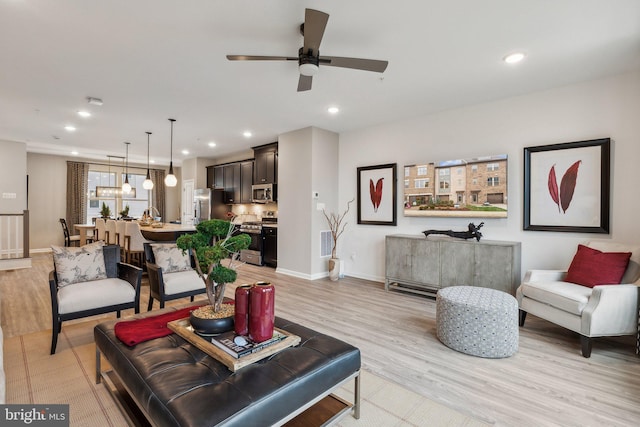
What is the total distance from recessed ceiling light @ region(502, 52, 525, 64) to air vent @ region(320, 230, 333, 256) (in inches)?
146

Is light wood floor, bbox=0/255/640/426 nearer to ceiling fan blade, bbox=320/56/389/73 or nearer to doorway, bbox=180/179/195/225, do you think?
ceiling fan blade, bbox=320/56/389/73

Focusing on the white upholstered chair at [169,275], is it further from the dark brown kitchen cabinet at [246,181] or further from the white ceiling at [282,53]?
the dark brown kitchen cabinet at [246,181]

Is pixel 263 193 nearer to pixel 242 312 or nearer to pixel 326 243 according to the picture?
pixel 326 243

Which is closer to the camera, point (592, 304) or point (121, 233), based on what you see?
point (592, 304)

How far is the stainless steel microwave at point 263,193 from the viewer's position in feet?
22.5

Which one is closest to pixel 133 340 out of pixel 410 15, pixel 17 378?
pixel 17 378

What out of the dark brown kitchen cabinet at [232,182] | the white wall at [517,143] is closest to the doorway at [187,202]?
the dark brown kitchen cabinet at [232,182]

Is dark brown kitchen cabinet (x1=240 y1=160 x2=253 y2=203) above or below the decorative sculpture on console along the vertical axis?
above

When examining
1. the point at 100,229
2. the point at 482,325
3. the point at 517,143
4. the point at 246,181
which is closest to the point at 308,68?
the point at 482,325

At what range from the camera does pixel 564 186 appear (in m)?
3.65

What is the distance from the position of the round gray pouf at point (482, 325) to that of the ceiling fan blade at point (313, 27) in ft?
8.11

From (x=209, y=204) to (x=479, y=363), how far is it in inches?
284

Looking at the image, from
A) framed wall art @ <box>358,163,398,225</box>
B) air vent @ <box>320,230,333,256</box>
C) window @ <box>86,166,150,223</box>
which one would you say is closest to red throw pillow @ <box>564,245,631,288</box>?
framed wall art @ <box>358,163,398,225</box>

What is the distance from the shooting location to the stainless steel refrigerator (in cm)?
818
